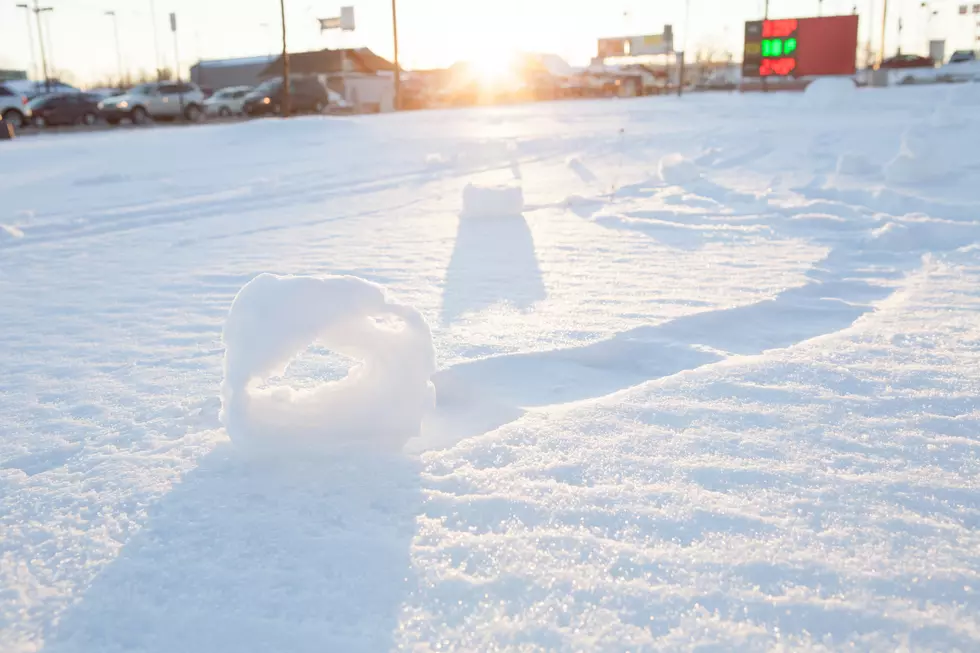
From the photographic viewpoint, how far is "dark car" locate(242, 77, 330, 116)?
25.9 metres

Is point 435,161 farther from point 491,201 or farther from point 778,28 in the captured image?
point 778,28

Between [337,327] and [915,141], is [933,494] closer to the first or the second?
[337,327]

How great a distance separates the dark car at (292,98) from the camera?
25875mm

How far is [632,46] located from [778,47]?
1727 inches

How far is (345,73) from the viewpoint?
45938 millimetres

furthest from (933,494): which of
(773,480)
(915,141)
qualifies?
(915,141)

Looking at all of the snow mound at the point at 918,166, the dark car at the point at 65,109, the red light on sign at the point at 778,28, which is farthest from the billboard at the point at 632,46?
the snow mound at the point at 918,166

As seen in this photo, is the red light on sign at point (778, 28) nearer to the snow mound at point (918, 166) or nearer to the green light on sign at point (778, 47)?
the green light on sign at point (778, 47)

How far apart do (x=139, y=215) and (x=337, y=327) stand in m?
6.09

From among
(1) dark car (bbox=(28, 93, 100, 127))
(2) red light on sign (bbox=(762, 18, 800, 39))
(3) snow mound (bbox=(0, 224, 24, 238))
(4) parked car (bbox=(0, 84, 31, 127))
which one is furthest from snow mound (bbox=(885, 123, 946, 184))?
(1) dark car (bbox=(28, 93, 100, 127))

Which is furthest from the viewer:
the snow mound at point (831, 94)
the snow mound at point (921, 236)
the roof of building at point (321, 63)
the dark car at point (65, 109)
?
the roof of building at point (321, 63)

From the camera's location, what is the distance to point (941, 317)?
141 inches

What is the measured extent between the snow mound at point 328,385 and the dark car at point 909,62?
4098 cm

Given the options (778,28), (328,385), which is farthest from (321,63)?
(328,385)
